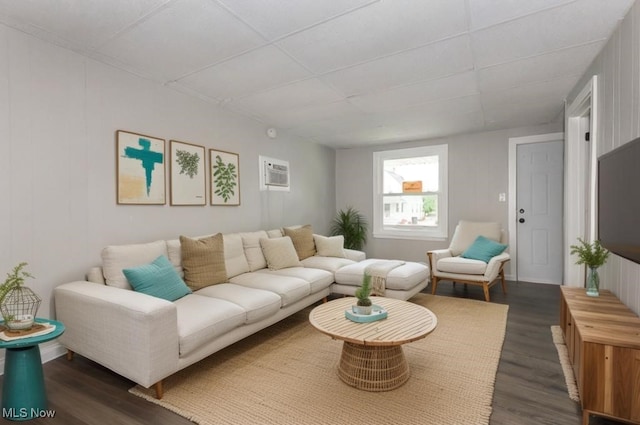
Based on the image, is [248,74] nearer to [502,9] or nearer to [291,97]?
[291,97]

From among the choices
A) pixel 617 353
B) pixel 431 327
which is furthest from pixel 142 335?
pixel 617 353

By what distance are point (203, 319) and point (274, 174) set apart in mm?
2702

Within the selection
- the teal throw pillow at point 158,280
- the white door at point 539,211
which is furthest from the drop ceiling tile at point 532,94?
the teal throw pillow at point 158,280

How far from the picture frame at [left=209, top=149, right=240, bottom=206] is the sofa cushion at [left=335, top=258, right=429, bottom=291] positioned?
1.54 meters

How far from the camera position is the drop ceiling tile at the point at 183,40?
2002mm

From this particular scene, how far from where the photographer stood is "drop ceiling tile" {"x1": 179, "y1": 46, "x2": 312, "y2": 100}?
2.57 meters

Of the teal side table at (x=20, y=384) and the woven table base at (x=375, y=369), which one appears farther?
the woven table base at (x=375, y=369)

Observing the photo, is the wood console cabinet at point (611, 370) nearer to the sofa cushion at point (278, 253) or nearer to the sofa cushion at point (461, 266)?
the sofa cushion at point (461, 266)

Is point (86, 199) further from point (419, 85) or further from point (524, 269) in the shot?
point (524, 269)

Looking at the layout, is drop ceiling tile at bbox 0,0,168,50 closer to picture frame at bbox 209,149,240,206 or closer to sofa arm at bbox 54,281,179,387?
picture frame at bbox 209,149,240,206

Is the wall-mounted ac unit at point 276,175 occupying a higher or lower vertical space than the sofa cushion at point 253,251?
higher

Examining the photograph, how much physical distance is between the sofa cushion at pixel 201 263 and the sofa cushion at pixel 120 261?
33 cm

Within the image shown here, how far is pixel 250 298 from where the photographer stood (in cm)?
262

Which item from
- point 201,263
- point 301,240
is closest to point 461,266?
point 301,240
